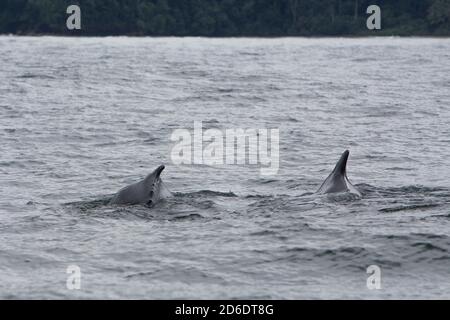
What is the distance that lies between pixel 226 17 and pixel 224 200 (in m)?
95.8

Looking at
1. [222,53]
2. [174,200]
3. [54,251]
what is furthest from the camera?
[222,53]

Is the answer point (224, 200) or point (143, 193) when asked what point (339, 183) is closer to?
point (224, 200)

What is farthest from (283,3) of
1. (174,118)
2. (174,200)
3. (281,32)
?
(174,200)

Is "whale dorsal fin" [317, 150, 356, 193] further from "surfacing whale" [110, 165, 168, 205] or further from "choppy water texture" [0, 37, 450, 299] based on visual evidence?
"surfacing whale" [110, 165, 168, 205]

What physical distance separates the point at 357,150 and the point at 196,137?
4.24 meters

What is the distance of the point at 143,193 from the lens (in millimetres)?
13797

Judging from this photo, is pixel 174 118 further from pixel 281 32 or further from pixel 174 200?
pixel 281 32

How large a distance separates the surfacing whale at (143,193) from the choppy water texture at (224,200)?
0.70ft

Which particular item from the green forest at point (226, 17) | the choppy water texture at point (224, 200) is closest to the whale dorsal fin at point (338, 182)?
the choppy water texture at point (224, 200)

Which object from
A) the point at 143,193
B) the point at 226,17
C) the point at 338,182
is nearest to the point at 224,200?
the point at 143,193

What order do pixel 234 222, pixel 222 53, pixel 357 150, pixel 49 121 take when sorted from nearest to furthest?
pixel 234 222
pixel 357 150
pixel 49 121
pixel 222 53

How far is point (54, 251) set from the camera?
38.2 ft

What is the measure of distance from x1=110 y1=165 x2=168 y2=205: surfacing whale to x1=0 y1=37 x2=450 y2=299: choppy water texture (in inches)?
8.4

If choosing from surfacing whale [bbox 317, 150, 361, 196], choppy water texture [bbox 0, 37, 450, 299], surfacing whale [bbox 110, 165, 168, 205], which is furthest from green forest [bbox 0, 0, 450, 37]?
surfacing whale [bbox 110, 165, 168, 205]
